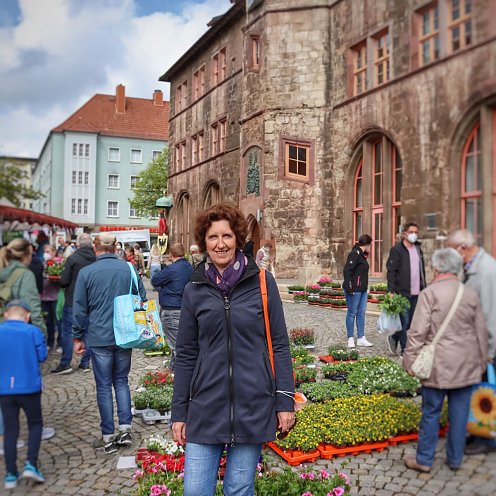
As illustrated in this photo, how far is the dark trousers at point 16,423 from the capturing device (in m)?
4.29

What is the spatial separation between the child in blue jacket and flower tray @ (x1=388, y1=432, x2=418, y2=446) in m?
3.04

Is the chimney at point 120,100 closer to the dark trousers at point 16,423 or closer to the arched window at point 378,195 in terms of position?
the dark trousers at point 16,423

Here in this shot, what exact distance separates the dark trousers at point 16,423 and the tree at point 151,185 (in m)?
43.2

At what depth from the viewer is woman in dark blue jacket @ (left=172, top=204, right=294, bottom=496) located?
110 inches

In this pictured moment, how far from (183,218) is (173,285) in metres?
26.0

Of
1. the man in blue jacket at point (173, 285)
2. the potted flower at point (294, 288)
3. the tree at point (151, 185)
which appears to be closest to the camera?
the man in blue jacket at point (173, 285)

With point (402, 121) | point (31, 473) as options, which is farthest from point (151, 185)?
point (402, 121)

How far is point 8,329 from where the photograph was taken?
4.29 metres

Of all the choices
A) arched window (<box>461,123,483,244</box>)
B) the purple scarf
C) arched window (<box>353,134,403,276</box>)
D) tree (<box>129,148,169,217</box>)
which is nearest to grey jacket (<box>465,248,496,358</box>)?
arched window (<box>353,134,403,276</box>)

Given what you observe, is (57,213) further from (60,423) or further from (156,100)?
(60,423)

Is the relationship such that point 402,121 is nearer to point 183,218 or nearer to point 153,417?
point 153,417

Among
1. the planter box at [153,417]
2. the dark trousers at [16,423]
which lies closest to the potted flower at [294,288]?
the planter box at [153,417]

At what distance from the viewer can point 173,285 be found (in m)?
7.66

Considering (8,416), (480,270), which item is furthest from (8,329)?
(480,270)
